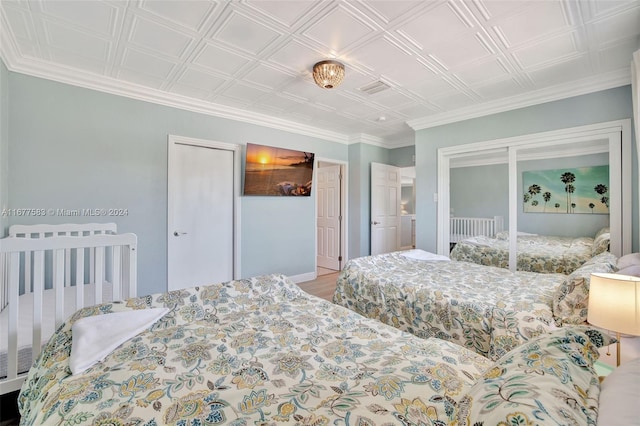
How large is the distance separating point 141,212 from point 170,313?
6.77 feet

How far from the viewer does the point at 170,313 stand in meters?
1.54

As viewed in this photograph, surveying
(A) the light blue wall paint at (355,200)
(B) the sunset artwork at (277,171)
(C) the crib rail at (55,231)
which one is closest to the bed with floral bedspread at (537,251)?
(A) the light blue wall paint at (355,200)

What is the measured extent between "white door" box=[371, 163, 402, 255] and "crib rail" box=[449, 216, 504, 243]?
1.49 metres

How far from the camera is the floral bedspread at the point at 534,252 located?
2.98 metres

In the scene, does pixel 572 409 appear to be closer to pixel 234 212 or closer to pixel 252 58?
pixel 252 58

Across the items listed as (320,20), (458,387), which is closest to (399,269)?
(458,387)

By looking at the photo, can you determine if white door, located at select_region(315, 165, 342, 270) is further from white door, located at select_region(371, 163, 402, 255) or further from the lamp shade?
the lamp shade

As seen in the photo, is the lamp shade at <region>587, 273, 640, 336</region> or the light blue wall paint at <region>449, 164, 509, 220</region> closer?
the lamp shade at <region>587, 273, 640, 336</region>

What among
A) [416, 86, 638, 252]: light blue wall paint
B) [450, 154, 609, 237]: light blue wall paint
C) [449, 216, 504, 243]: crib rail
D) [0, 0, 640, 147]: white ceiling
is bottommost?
[449, 216, 504, 243]: crib rail

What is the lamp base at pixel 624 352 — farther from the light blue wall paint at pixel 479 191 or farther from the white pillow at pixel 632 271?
the light blue wall paint at pixel 479 191

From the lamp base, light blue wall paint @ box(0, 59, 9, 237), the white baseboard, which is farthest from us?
the white baseboard

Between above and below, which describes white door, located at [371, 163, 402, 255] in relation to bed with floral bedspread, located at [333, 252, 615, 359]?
above

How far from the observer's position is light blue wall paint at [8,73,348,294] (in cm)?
255

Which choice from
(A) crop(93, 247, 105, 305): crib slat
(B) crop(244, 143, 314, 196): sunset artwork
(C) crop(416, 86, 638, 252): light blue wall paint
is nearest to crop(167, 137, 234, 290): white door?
(B) crop(244, 143, 314, 196): sunset artwork
